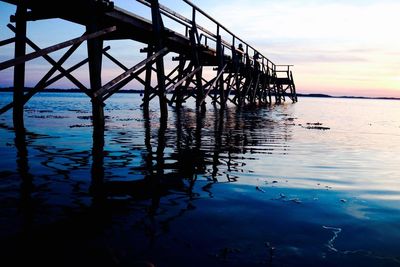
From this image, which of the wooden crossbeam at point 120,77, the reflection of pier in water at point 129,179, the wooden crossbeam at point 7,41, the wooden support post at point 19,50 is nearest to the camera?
the reflection of pier in water at point 129,179

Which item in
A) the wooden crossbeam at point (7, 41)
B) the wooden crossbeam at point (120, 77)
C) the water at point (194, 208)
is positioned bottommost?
the water at point (194, 208)

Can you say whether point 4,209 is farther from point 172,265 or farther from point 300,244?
point 300,244

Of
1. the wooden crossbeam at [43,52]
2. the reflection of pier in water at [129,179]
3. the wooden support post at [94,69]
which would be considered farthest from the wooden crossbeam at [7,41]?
the reflection of pier in water at [129,179]

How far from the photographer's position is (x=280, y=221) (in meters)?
2.65

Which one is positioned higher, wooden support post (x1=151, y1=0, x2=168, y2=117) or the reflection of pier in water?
wooden support post (x1=151, y1=0, x2=168, y2=117)

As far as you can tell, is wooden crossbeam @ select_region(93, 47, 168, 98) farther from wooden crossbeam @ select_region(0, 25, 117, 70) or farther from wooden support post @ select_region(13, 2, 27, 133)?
wooden support post @ select_region(13, 2, 27, 133)

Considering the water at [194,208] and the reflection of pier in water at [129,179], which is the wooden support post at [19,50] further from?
the water at [194,208]

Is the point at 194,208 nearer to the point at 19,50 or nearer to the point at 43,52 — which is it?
the point at 43,52

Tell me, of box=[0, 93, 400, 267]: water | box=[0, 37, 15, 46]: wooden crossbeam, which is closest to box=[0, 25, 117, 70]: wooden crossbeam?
box=[0, 93, 400, 267]: water

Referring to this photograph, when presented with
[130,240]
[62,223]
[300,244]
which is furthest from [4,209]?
[300,244]

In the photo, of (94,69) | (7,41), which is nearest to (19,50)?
(7,41)

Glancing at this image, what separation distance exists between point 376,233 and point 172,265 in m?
1.52

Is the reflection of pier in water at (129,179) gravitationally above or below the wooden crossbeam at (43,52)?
below

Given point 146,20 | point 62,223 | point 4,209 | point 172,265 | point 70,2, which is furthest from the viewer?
point 146,20
